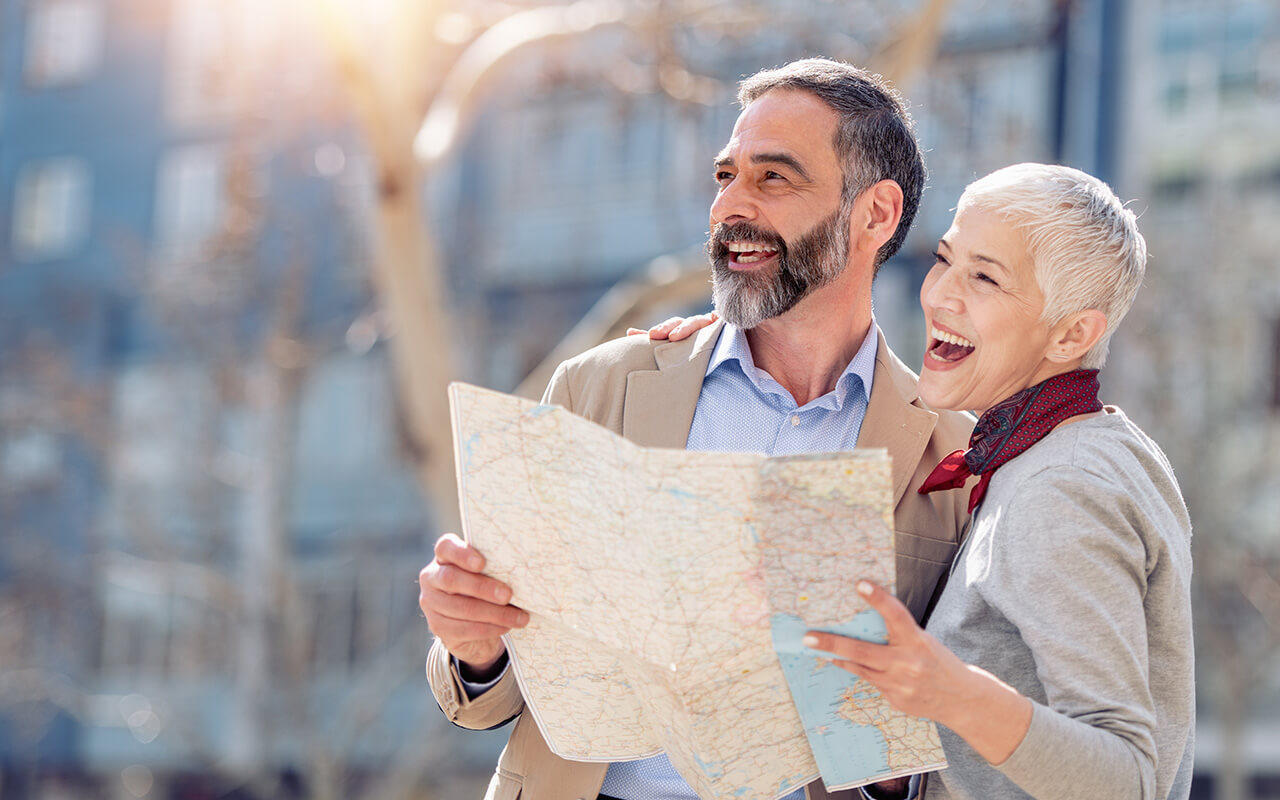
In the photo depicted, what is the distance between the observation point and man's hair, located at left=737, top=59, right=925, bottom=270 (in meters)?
3.02

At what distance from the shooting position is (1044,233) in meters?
2.29

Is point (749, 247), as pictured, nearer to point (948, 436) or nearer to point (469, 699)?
point (948, 436)

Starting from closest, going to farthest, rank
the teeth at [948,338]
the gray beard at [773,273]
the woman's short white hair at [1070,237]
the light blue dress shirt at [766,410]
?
the woman's short white hair at [1070,237] → the teeth at [948,338] → the light blue dress shirt at [766,410] → the gray beard at [773,273]

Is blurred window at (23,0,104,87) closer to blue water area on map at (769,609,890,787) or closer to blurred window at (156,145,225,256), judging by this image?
blurred window at (156,145,225,256)

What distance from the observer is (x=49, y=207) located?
2566 cm

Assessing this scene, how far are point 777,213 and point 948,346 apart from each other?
0.62 metres

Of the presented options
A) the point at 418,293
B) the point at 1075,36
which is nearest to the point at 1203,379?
the point at 1075,36

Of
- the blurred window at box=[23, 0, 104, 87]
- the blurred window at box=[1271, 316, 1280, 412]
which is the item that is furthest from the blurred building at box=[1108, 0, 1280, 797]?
the blurred window at box=[23, 0, 104, 87]

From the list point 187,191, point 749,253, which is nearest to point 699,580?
point 749,253

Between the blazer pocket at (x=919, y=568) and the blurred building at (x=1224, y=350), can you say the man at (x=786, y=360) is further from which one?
the blurred building at (x=1224, y=350)

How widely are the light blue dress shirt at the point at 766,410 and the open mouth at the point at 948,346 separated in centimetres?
36

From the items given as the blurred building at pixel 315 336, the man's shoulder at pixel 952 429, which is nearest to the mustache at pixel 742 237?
the man's shoulder at pixel 952 429

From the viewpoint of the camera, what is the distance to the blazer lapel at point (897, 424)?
2.70 metres

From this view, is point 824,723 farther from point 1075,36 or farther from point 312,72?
point 312,72
